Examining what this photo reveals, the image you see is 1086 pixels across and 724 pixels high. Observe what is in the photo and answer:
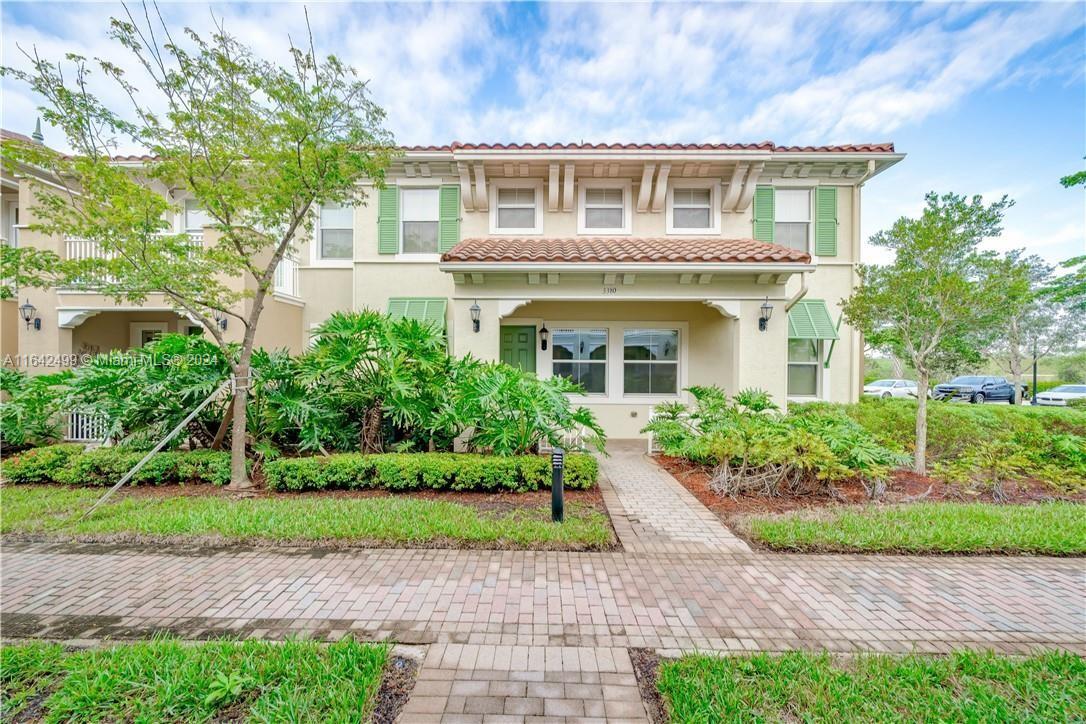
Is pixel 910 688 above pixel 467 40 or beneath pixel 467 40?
beneath

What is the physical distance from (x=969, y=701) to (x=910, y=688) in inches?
11.8

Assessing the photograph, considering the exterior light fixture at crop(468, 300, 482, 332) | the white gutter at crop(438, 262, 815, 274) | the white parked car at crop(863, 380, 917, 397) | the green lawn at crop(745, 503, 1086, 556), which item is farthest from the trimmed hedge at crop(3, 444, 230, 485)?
the white parked car at crop(863, 380, 917, 397)

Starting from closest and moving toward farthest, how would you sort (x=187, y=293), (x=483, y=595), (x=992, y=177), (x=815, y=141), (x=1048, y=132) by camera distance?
(x=483, y=595)
(x=187, y=293)
(x=1048, y=132)
(x=815, y=141)
(x=992, y=177)

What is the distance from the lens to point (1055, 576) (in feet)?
13.5

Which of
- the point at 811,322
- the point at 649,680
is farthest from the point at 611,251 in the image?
the point at 649,680

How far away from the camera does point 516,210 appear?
1054 cm

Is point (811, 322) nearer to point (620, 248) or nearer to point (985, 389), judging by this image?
point (620, 248)

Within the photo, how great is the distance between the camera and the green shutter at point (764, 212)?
1023 centimetres

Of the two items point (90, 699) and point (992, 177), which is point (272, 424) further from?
point (992, 177)

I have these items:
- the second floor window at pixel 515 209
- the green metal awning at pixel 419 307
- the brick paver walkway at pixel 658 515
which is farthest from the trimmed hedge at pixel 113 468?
the second floor window at pixel 515 209

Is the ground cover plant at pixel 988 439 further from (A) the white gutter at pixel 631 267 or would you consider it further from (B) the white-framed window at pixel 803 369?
(A) the white gutter at pixel 631 267

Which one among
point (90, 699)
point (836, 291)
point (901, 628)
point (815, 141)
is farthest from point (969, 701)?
point (815, 141)

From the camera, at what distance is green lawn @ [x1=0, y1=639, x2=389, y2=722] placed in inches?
93.7

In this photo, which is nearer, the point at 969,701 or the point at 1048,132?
the point at 969,701
